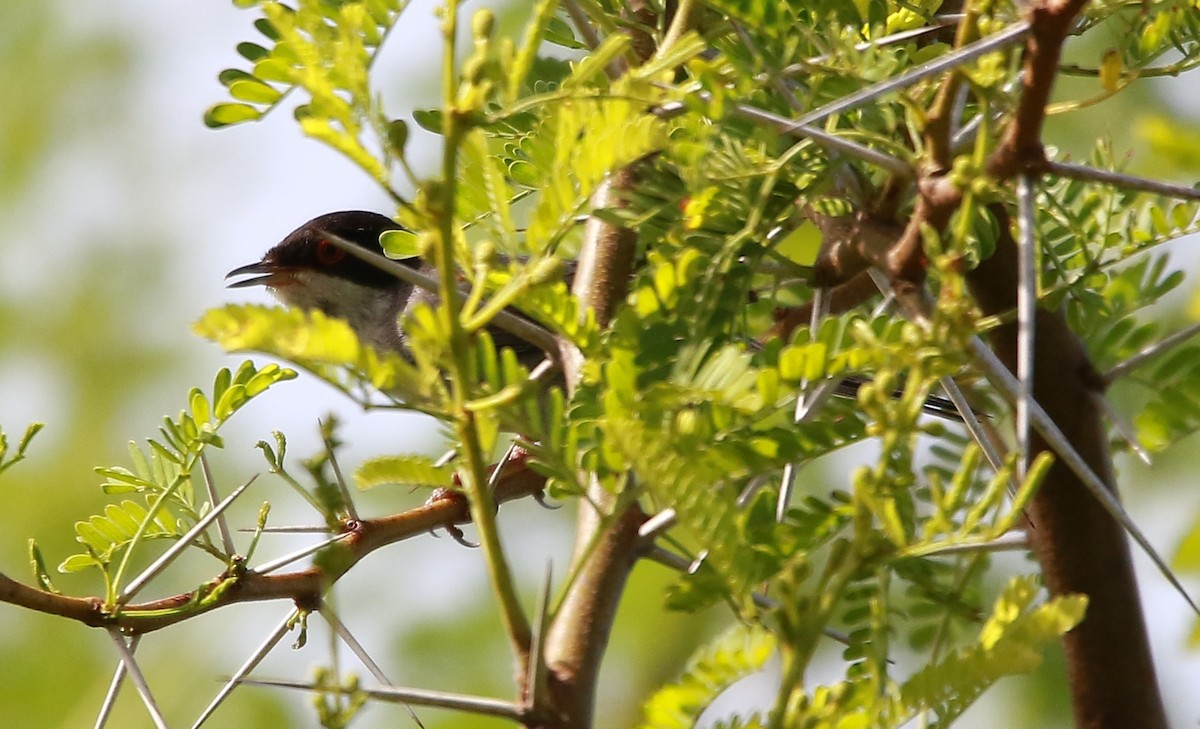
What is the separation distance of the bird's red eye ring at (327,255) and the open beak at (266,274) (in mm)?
172

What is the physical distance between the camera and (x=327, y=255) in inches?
271

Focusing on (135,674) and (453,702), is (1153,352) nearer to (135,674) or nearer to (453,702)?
(453,702)

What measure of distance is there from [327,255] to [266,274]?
32 centimetres

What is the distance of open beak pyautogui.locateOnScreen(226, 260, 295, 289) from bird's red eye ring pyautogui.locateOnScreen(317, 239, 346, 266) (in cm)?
17

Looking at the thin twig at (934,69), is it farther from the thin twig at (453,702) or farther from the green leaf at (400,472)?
the thin twig at (453,702)

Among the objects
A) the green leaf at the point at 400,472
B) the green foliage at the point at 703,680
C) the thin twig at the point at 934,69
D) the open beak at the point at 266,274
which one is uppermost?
the open beak at the point at 266,274

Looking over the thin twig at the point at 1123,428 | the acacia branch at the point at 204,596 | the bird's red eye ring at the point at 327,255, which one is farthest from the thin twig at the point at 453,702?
the bird's red eye ring at the point at 327,255

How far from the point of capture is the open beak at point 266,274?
6.76 metres

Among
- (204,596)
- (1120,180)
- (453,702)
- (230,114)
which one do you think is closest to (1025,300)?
(1120,180)

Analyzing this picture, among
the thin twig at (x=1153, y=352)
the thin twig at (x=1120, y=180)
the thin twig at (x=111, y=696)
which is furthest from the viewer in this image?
the thin twig at (x=111, y=696)

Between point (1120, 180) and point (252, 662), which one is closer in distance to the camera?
point (1120, 180)

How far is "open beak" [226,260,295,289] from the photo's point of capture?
676 cm

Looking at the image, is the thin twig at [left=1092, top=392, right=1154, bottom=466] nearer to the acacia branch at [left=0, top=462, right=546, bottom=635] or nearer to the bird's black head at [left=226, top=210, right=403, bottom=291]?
the acacia branch at [left=0, top=462, right=546, bottom=635]

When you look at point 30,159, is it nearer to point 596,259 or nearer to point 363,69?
point 596,259
